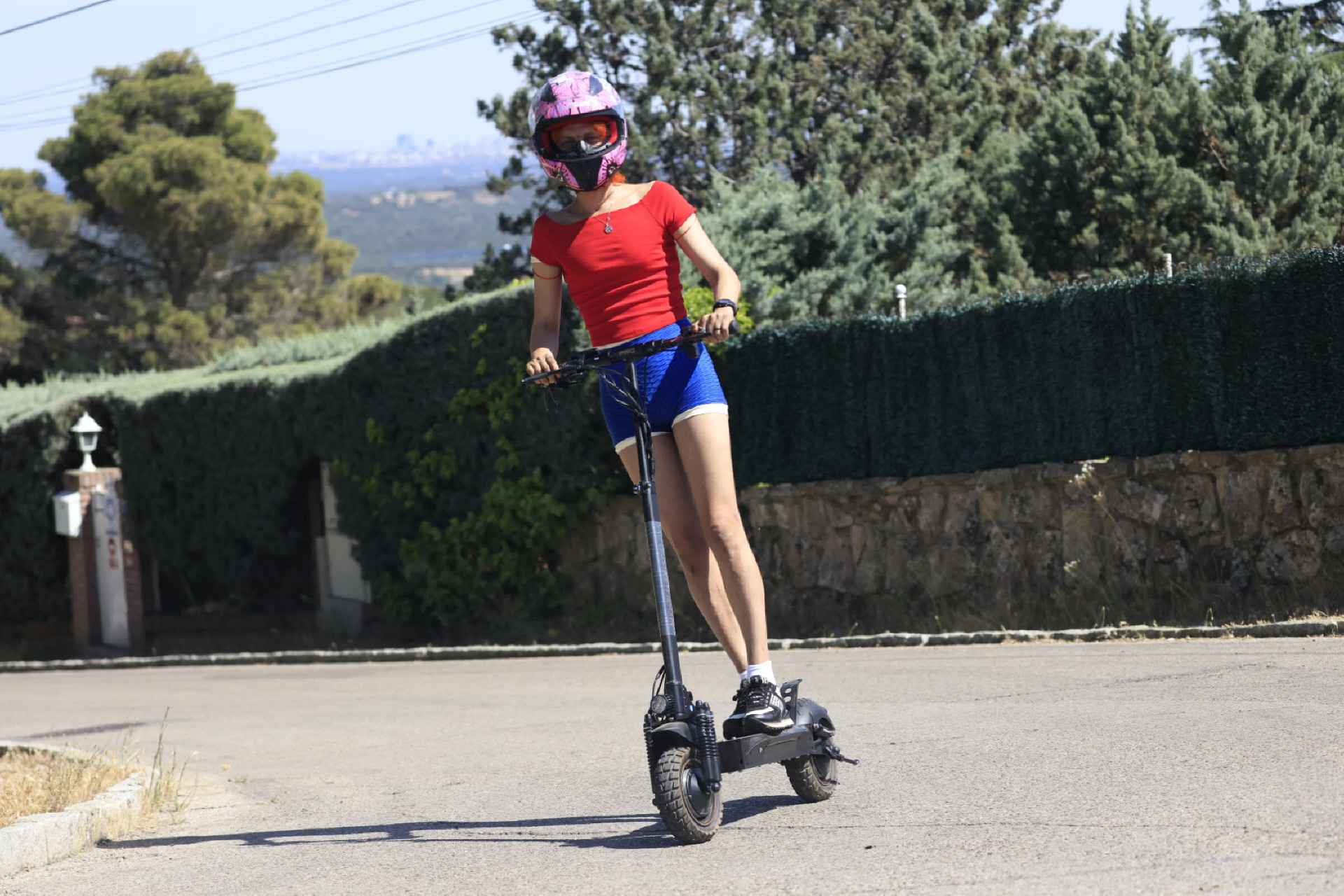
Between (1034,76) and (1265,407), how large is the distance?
62.0 feet

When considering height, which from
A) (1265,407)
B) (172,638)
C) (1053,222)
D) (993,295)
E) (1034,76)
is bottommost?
(172,638)

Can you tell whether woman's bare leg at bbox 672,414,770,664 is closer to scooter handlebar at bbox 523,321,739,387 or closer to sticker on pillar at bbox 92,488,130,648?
scooter handlebar at bbox 523,321,739,387

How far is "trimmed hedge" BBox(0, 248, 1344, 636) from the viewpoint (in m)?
10.2

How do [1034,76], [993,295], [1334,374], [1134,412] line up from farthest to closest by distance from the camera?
[1034,76] < [993,295] < [1134,412] < [1334,374]

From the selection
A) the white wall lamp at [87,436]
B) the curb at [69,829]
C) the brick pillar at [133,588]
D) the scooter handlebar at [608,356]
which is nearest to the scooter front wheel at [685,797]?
the scooter handlebar at [608,356]

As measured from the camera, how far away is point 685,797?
4.38m

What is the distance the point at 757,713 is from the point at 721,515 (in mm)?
624

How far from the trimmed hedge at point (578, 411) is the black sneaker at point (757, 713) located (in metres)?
1.47

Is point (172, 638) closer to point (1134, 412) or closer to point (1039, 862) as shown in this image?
point (1134, 412)

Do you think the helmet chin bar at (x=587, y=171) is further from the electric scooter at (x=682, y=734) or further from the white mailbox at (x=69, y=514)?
the white mailbox at (x=69, y=514)

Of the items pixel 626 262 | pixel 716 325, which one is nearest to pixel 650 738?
pixel 716 325

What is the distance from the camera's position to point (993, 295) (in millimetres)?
12086

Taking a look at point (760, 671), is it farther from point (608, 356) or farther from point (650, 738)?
point (608, 356)

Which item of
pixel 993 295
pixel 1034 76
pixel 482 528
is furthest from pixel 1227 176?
pixel 1034 76
